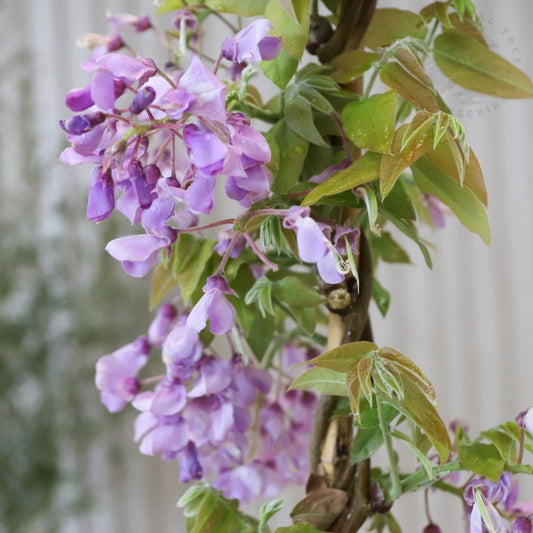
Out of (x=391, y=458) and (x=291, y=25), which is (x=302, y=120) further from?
(x=391, y=458)

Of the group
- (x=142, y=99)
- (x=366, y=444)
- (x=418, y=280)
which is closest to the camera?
(x=142, y=99)

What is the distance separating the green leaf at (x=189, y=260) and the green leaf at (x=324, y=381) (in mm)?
66

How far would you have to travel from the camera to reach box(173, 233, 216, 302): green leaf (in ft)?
1.18

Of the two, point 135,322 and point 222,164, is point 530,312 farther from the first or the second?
point 222,164


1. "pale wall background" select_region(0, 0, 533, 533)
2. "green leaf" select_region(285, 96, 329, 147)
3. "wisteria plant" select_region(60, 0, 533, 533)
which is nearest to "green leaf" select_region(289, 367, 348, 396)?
"wisteria plant" select_region(60, 0, 533, 533)

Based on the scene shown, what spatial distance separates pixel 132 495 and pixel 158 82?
134cm

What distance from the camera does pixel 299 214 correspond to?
30 centimetres

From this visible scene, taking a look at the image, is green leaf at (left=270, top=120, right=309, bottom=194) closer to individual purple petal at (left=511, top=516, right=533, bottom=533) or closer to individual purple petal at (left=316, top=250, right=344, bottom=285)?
individual purple petal at (left=316, top=250, right=344, bottom=285)

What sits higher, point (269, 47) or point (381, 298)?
point (269, 47)

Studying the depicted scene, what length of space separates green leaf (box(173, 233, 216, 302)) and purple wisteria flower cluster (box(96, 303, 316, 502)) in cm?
2

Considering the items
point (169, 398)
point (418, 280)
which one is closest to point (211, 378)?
point (169, 398)

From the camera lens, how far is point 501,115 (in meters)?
1.15

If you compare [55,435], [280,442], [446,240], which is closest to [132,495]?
[55,435]

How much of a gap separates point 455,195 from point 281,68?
0.09 metres
